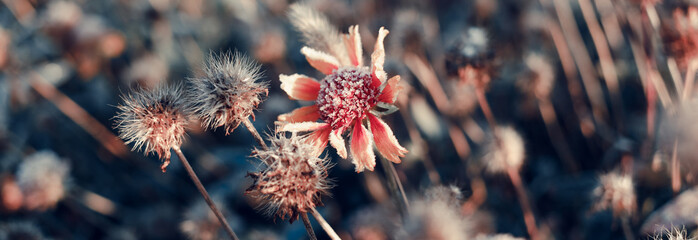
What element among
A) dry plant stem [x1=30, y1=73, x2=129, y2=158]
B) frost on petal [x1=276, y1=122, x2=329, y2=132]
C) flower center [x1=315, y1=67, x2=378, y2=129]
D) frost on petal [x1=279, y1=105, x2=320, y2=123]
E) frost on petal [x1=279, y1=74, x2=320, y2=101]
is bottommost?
frost on petal [x1=276, y1=122, x2=329, y2=132]

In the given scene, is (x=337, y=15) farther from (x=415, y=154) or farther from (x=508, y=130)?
(x=508, y=130)

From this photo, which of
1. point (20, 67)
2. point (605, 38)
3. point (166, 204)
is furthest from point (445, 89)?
point (20, 67)

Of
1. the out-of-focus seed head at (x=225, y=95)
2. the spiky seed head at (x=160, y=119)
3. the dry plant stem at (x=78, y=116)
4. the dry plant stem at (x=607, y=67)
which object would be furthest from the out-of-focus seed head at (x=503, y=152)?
the dry plant stem at (x=78, y=116)

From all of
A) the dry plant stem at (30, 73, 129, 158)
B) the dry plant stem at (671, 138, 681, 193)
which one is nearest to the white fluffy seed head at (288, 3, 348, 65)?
the dry plant stem at (671, 138, 681, 193)

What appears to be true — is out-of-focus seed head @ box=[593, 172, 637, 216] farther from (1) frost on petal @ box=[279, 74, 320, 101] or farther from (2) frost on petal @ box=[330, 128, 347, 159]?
(1) frost on petal @ box=[279, 74, 320, 101]

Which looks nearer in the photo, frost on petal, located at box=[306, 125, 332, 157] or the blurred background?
frost on petal, located at box=[306, 125, 332, 157]

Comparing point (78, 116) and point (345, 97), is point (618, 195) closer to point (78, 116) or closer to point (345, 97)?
point (345, 97)

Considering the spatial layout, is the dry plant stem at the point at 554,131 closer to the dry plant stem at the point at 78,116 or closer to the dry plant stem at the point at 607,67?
the dry plant stem at the point at 607,67

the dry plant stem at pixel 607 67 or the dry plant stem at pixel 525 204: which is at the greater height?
the dry plant stem at pixel 607 67
